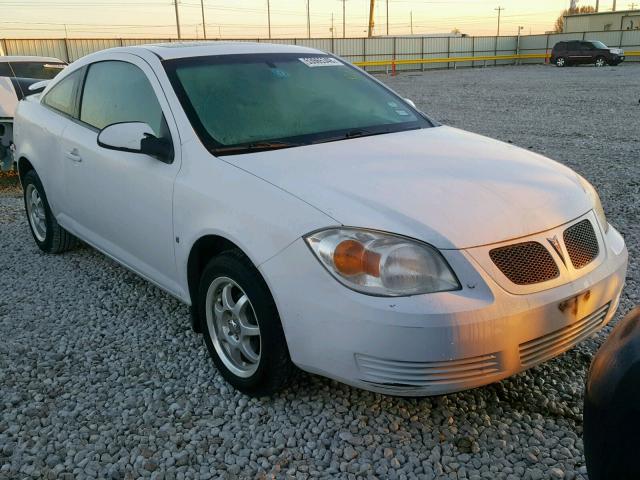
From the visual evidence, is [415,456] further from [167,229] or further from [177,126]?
[177,126]

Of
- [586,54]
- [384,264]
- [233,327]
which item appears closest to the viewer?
[384,264]

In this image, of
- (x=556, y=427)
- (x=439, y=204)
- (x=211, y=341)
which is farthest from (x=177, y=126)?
(x=556, y=427)

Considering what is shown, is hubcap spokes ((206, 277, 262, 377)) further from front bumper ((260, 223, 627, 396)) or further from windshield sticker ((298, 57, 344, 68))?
Result: windshield sticker ((298, 57, 344, 68))

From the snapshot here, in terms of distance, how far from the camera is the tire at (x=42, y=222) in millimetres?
4992

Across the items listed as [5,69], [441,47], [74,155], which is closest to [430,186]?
[74,155]

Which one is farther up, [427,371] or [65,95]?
[65,95]

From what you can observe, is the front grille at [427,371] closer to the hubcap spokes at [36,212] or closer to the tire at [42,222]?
the tire at [42,222]

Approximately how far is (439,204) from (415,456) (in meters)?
1.03

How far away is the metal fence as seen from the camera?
135 ft

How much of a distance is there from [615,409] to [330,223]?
1.22 meters

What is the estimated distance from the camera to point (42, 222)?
207 inches

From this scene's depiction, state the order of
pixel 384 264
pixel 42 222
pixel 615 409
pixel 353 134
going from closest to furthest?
1. pixel 615 409
2. pixel 384 264
3. pixel 353 134
4. pixel 42 222

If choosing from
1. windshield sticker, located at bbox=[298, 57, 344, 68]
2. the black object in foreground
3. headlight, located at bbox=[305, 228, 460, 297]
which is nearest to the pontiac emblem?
headlight, located at bbox=[305, 228, 460, 297]

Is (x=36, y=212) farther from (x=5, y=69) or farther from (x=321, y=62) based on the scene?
(x=5, y=69)
